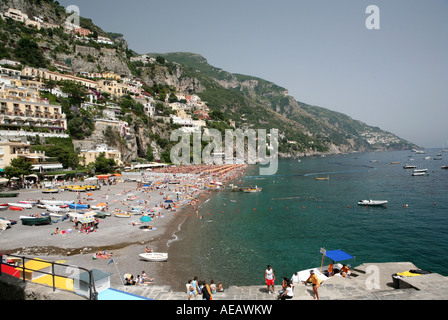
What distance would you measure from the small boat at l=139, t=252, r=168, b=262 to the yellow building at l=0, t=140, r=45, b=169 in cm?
3406

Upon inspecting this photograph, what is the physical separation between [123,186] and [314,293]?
39.4 meters

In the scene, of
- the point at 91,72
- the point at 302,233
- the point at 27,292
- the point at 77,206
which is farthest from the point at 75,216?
the point at 91,72

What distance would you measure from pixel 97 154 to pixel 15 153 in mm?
14901

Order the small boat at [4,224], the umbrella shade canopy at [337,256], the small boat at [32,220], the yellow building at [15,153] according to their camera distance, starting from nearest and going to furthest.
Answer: the umbrella shade canopy at [337,256] → the small boat at [4,224] → the small boat at [32,220] → the yellow building at [15,153]

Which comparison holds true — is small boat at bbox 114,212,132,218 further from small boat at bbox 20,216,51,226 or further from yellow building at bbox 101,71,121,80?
yellow building at bbox 101,71,121,80

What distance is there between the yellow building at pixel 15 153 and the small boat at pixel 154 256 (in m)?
34.1

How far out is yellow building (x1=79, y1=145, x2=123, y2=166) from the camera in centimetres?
5075

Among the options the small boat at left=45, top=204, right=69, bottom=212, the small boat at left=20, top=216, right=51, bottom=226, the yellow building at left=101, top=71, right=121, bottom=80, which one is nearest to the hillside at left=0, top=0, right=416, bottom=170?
the yellow building at left=101, top=71, right=121, bottom=80

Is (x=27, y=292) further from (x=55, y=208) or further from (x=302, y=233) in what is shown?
(x=55, y=208)

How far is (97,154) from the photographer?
5219 cm

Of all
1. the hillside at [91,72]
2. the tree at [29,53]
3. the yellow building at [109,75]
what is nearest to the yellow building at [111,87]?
the hillside at [91,72]

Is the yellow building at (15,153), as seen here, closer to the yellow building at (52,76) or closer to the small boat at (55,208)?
the small boat at (55,208)

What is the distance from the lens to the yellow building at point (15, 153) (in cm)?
3734
